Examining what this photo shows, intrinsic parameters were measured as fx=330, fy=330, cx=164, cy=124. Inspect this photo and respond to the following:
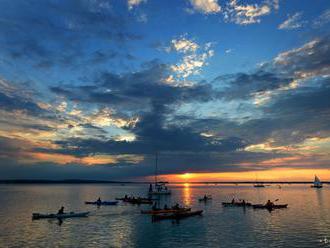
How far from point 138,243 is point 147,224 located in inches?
609

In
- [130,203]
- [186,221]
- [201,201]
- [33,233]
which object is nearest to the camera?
[33,233]

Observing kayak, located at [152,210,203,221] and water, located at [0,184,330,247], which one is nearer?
water, located at [0,184,330,247]

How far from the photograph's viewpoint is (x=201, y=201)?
11806cm

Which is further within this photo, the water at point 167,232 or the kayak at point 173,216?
the kayak at point 173,216

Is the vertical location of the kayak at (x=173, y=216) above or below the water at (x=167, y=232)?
above

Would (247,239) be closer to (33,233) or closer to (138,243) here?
(138,243)

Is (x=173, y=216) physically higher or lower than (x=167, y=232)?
higher

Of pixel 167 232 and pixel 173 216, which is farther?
pixel 173 216

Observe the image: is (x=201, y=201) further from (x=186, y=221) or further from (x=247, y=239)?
(x=247, y=239)

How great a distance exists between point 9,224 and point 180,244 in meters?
35.4

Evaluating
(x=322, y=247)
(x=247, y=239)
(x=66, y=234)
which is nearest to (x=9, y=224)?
(x=66, y=234)

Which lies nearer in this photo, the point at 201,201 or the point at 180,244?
the point at 180,244

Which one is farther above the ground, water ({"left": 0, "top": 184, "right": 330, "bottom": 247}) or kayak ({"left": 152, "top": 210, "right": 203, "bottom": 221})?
kayak ({"left": 152, "top": 210, "right": 203, "bottom": 221})

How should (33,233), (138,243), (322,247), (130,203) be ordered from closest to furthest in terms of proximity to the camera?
(322,247) → (138,243) → (33,233) → (130,203)
